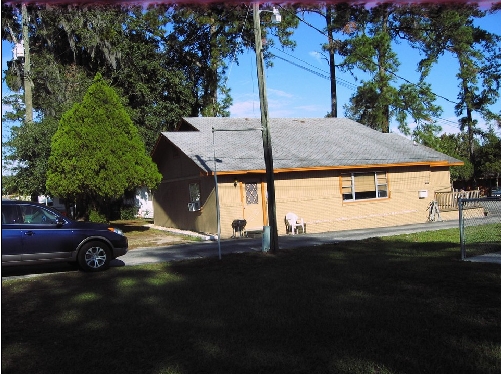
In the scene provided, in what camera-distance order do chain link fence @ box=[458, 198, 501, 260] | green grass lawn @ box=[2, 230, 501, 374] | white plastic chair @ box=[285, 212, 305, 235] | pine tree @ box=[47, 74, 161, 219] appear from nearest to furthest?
1. green grass lawn @ box=[2, 230, 501, 374]
2. chain link fence @ box=[458, 198, 501, 260]
3. pine tree @ box=[47, 74, 161, 219]
4. white plastic chair @ box=[285, 212, 305, 235]

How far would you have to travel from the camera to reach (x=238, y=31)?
93.1 ft

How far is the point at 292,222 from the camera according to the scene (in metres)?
20.0

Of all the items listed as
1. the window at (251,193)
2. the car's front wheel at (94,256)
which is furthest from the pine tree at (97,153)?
the car's front wheel at (94,256)

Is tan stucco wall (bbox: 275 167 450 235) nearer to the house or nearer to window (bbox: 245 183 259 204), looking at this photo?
the house

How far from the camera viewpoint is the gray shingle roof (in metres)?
20.3

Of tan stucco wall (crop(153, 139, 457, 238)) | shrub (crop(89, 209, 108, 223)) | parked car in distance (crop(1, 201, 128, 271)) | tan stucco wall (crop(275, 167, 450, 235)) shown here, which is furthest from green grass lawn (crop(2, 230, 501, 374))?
tan stucco wall (crop(275, 167, 450, 235))

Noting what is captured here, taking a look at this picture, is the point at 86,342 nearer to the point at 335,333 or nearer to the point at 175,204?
the point at 335,333

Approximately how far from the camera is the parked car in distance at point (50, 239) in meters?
10.8

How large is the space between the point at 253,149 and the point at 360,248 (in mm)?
9084

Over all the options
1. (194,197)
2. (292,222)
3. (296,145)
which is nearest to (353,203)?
(292,222)

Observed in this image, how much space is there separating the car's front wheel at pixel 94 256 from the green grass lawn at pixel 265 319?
1.83 feet

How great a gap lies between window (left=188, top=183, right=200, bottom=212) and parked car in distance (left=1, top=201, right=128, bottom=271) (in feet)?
30.1

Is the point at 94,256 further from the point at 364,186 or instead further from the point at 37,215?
the point at 364,186

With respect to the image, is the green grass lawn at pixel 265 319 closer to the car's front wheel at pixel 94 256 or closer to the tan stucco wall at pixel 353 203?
the car's front wheel at pixel 94 256
